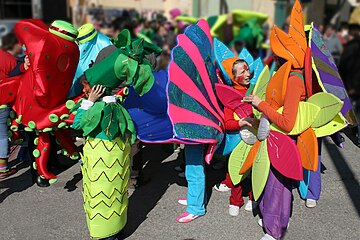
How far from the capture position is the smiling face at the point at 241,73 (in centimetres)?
328

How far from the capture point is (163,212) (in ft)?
11.3

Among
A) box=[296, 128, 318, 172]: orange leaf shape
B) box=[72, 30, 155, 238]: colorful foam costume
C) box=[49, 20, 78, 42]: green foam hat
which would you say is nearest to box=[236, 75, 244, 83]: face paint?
box=[296, 128, 318, 172]: orange leaf shape

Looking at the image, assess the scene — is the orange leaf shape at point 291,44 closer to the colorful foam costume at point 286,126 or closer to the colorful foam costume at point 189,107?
the colorful foam costume at point 286,126

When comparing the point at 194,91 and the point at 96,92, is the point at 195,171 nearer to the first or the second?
the point at 194,91

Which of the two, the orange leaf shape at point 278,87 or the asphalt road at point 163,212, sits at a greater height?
the orange leaf shape at point 278,87

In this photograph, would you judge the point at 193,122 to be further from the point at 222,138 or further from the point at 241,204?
the point at 241,204

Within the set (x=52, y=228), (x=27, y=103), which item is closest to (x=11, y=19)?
(x=27, y=103)

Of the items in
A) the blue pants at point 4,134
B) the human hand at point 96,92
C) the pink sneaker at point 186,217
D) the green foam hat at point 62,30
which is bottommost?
the pink sneaker at point 186,217

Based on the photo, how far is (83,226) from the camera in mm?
3186

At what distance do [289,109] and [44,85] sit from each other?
6.52 ft

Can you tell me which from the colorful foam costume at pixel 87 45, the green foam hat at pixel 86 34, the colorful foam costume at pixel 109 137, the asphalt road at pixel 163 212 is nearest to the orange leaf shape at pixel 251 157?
the asphalt road at pixel 163 212

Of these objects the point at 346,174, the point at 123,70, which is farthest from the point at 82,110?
the point at 346,174

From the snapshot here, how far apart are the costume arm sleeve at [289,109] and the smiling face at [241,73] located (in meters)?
0.64

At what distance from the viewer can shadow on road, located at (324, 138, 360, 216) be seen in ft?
12.3
